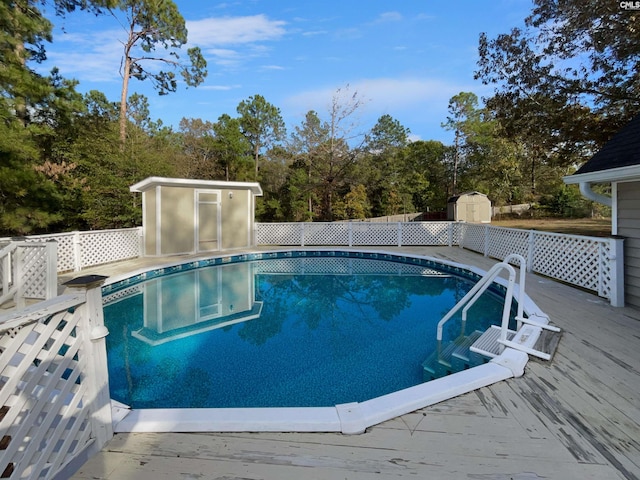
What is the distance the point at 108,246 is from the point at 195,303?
13.5 ft

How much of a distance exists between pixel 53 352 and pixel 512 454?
228cm

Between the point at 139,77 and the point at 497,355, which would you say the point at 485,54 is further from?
the point at 139,77

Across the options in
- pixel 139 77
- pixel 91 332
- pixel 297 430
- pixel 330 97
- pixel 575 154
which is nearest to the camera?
pixel 91 332

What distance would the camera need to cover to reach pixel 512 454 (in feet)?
5.71

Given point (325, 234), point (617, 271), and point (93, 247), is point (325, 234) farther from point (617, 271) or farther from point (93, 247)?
point (617, 271)

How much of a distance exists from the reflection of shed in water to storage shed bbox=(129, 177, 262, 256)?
1967 mm

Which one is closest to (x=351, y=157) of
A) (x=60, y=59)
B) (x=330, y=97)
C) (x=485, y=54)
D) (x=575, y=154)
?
(x=330, y=97)

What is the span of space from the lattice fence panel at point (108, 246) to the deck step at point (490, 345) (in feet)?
27.7

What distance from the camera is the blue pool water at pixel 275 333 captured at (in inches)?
123

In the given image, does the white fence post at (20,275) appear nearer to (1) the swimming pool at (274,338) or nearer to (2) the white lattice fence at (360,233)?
(1) the swimming pool at (274,338)

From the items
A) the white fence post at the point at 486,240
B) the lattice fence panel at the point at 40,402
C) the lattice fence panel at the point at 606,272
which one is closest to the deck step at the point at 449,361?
the lattice fence panel at the point at 606,272

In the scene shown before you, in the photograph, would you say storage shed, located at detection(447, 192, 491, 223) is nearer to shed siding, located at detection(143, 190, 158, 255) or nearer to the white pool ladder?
shed siding, located at detection(143, 190, 158, 255)

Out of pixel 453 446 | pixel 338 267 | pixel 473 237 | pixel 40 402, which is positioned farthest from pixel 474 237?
pixel 40 402

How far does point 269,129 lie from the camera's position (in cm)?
2162
